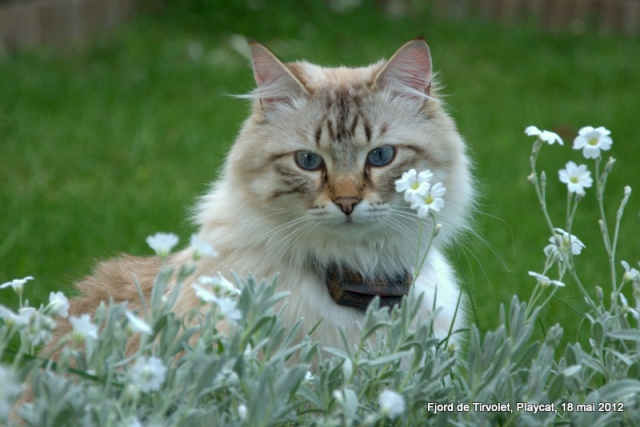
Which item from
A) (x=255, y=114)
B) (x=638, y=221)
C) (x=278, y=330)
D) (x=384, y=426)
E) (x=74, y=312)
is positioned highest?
(x=255, y=114)

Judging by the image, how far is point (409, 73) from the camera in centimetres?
295

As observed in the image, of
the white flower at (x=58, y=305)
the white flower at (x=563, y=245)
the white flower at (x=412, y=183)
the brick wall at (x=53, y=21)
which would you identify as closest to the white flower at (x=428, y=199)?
the white flower at (x=412, y=183)

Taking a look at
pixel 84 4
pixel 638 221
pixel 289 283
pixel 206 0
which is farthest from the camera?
pixel 206 0

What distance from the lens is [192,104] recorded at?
265 inches

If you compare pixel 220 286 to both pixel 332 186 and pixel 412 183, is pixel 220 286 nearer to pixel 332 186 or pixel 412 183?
pixel 412 183

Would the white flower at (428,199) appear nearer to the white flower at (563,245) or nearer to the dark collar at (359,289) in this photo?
the white flower at (563,245)

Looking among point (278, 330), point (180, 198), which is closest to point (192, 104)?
point (180, 198)

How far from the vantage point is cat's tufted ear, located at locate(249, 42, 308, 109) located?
2.89 metres

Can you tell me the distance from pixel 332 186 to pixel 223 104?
414cm

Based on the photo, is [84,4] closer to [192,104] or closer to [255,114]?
[192,104]

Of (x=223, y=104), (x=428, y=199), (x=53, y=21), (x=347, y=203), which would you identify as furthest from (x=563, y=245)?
(x=53, y=21)

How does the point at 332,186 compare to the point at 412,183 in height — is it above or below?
below

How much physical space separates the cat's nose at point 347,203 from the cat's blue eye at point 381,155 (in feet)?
0.55

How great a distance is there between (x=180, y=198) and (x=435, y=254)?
2528 millimetres
